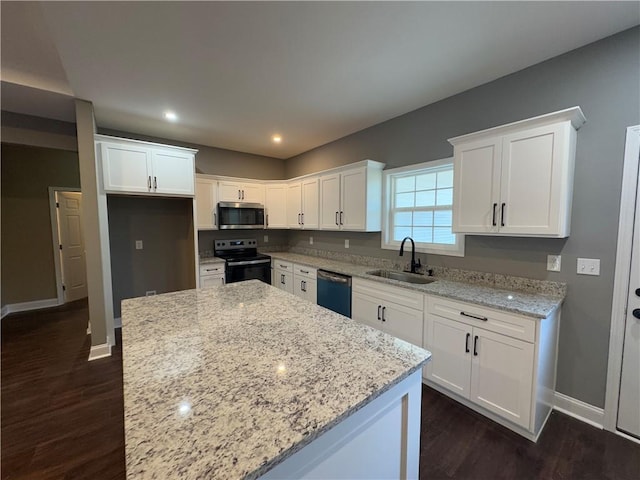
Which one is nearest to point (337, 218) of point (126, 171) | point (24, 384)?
point (126, 171)

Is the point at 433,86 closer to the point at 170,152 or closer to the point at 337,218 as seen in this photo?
the point at 337,218

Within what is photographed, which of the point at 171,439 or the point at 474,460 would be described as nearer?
the point at 171,439

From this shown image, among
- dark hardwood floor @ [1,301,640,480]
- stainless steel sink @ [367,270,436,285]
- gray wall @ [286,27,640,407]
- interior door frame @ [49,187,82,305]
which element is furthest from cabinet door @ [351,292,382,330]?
interior door frame @ [49,187,82,305]

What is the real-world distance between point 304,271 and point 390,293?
151 cm

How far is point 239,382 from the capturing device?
0.94 m

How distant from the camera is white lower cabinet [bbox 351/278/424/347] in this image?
2445 mm

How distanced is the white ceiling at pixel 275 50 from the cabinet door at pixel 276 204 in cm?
166

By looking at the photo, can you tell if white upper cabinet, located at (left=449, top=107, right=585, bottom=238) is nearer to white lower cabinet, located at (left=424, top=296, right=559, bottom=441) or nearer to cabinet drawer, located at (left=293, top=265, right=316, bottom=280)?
white lower cabinet, located at (left=424, top=296, right=559, bottom=441)

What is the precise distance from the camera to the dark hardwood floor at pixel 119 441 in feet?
5.41

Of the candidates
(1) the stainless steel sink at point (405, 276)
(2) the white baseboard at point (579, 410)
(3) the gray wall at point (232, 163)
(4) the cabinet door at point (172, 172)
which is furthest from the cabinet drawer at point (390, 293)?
(3) the gray wall at point (232, 163)

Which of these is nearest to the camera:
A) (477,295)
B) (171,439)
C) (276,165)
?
(171,439)

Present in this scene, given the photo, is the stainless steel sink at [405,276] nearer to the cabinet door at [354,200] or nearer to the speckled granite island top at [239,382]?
the cabinet door at [354,200]

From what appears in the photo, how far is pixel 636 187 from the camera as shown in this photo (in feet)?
5.96

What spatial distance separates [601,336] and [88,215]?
4733 mm
